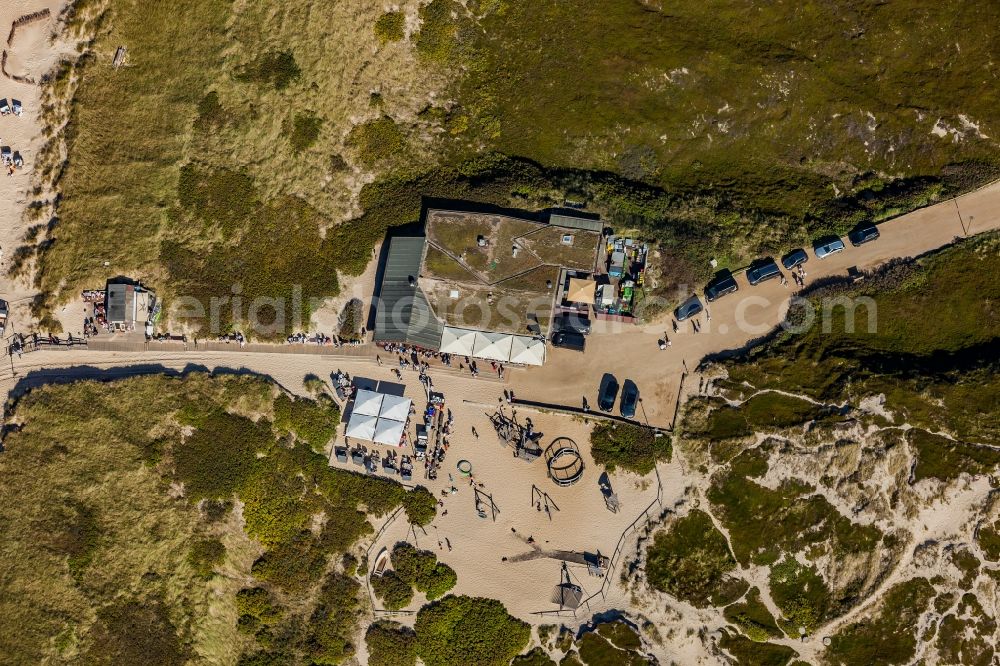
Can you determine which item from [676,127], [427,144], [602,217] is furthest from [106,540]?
[676,127]

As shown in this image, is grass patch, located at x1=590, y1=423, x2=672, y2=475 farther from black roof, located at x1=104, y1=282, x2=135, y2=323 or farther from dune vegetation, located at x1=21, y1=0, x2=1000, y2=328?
black roof, located at x1=104, y1=282, x2=135, y2=323

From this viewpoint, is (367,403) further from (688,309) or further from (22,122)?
(22,122)

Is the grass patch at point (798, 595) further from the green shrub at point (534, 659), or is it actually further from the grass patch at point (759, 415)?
the green shrub at point (534, 659)

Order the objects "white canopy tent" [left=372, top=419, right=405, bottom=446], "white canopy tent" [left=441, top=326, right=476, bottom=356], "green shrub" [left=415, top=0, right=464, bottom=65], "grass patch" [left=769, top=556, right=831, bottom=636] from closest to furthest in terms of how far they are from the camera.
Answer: "grass patch" [left=769, top=556, right=831, bottom=636], "white canopy tent" [left=372, top=419, right=405, bottom=446], "white canopy tent" [left=441, top=326, right=476, bottom=356], "green shrub" [left=415, top=0, right=464, bottom=65]

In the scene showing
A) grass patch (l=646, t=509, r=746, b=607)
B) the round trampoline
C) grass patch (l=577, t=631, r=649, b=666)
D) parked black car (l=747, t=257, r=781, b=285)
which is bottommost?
grass patch (l=577, t=631, r=649, b=666)

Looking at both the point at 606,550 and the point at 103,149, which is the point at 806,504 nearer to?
the point at 606,550

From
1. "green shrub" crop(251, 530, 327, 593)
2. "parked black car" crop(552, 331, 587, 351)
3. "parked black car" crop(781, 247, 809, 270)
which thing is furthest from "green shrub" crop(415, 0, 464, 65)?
"green shrub" crop(251, 530, 327, 593)
